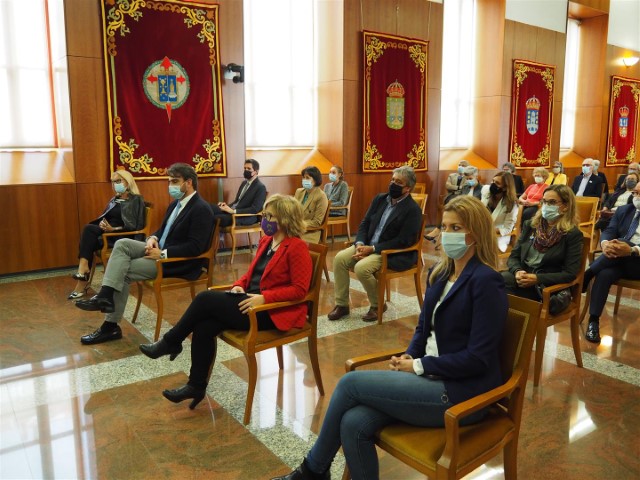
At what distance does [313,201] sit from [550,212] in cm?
258

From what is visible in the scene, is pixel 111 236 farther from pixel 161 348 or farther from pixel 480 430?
pixel 480 430

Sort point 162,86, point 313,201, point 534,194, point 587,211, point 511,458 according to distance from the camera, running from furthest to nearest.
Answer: point 534,194
point 162,86
point 313,201
point 587,211
point 511,458

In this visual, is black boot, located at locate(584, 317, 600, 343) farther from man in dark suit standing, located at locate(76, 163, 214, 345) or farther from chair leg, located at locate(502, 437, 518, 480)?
man in dark suit standing, located at locate(76, 163, 214, 345)

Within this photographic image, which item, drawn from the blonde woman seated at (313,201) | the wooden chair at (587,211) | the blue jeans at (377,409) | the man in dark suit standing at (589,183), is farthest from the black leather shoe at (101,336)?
the man in dark suit standing at (589,183)

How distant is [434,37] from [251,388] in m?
7.34

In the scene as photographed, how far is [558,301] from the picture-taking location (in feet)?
10.1

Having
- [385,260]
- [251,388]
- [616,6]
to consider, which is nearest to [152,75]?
[385,260]

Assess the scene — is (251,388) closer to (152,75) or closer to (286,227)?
(286,227)

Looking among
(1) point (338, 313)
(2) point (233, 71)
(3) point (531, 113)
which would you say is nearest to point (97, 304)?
(1) point (338, 313)

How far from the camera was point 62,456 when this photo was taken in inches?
91.7

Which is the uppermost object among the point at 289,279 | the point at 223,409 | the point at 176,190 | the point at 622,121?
the point at 622,121

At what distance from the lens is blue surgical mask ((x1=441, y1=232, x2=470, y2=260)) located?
1903 millimetres

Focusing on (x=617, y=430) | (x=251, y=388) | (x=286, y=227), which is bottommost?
(x=617, y=430)

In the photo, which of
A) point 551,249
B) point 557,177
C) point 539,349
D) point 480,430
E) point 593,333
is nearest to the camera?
point 480,430
